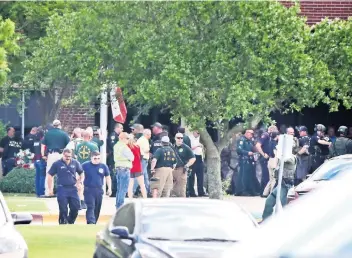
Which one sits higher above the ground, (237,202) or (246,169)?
(246,169)

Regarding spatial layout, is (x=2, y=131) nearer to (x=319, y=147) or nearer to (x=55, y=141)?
(x=55, y=141)

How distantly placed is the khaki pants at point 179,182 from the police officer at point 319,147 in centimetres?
A: 403

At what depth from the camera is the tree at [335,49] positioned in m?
25.7

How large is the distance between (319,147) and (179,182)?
4.46m

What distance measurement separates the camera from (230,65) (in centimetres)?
2461

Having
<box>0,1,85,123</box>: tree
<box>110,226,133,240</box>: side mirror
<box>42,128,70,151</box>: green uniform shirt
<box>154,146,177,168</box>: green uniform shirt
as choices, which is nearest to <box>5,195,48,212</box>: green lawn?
<box>42,128,70,151</box>: green uniform shirt

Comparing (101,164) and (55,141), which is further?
(55,141)

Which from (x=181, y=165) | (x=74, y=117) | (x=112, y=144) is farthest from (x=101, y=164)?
(x=74, y=117)

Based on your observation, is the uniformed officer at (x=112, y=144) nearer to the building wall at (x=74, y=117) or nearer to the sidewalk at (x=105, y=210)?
the sidewalk at (x=105, y=210)

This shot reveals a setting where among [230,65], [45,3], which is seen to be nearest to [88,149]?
[230,65]

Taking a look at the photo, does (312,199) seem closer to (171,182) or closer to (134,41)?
(134,41)

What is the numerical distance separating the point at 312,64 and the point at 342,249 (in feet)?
69.4

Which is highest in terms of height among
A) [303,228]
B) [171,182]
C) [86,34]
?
[86,34]

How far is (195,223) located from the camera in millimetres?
12406
